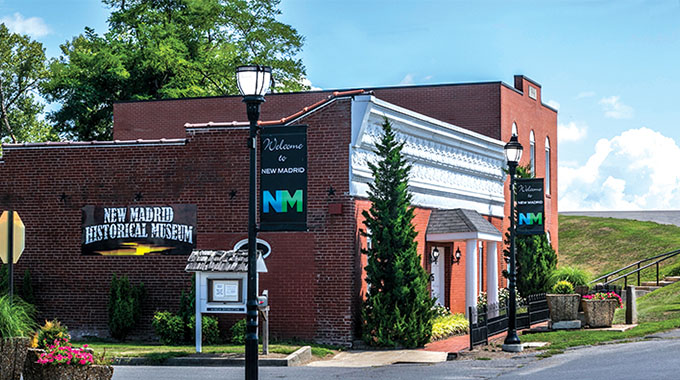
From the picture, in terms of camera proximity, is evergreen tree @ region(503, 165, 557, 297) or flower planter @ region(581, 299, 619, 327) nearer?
flower planter @ region(581, 299, 619, 327)

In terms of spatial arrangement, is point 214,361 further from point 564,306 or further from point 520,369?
point 564,306

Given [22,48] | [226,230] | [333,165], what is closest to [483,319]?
[333,165]

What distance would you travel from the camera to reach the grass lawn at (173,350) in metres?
21.4

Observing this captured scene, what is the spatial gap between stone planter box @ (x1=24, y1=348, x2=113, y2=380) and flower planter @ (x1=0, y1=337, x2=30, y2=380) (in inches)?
6.1

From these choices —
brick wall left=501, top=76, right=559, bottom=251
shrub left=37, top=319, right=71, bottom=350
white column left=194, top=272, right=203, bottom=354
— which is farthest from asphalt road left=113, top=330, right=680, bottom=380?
brick wall left=501, top=76, right=559, bottom=251

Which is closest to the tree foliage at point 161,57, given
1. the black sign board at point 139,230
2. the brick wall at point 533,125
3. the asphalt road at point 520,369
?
the brick wall at point 533,125

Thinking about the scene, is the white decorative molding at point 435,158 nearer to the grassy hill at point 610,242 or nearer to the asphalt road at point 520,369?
the asphalt road at point 520,369

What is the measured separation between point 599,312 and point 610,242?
35763 mm

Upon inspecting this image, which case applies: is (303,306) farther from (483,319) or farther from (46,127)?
(46,127)

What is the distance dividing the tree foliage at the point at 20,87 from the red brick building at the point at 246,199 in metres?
29.5

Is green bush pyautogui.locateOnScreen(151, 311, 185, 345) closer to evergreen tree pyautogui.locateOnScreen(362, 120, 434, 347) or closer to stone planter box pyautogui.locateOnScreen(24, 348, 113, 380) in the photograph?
evergreen tree pyautogui.locateOnScreen(362, 120, 434, 347)

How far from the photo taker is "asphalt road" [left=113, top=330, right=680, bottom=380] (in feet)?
54.9

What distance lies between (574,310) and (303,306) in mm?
7206

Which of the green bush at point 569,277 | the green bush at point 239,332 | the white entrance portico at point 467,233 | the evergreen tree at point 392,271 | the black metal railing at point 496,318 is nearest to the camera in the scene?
the black metal railing at point 496,318
